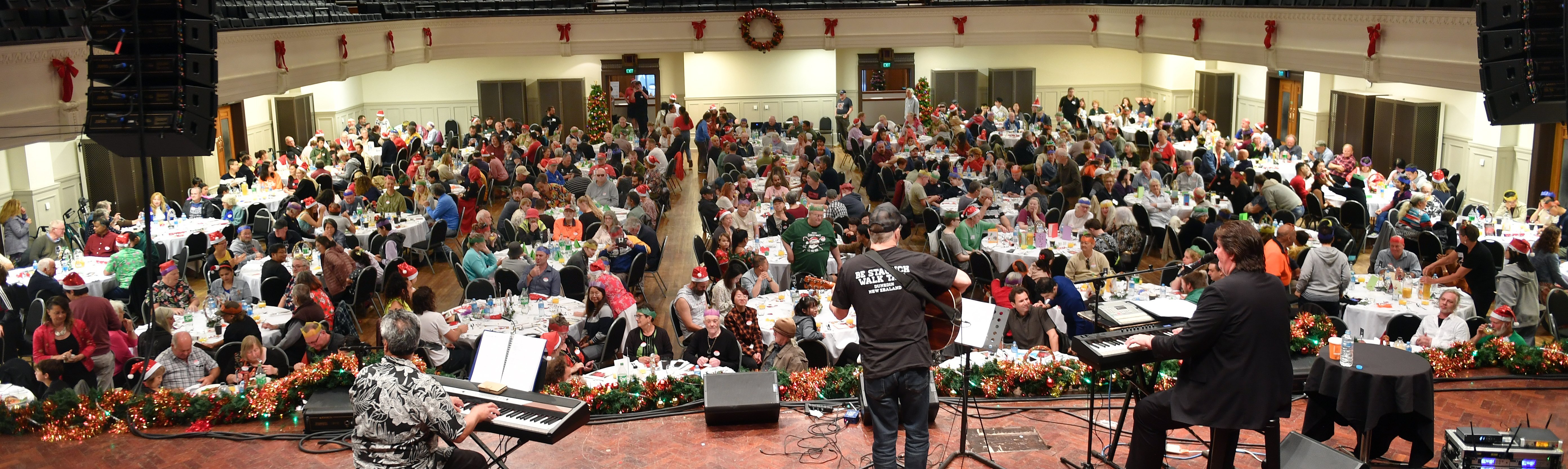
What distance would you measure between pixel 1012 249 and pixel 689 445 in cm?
532

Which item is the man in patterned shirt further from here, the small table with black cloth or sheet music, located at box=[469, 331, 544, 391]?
the small table with black cloth

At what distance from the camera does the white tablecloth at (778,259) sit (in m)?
10.1

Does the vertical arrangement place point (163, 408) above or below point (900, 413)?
below

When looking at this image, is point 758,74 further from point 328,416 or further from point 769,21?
point 328,416

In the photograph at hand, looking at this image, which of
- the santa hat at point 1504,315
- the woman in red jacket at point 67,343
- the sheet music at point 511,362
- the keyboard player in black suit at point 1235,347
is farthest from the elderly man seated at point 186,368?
the santa hat at point 1504,315

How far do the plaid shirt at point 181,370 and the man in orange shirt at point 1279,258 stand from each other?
24.0ft

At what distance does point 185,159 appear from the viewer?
1677 cm

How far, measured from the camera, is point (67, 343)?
7.49 metres

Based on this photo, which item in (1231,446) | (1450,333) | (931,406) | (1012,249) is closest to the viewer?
(1231,446)

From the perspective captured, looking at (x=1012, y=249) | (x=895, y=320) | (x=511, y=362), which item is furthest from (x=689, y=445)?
(x=1012, y=249)

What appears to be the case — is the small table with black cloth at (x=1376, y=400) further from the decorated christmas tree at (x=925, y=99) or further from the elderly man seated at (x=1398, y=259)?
the decorated christmas tree at (x=925, y=99)

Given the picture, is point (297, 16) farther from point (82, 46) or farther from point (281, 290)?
point (281, 290)

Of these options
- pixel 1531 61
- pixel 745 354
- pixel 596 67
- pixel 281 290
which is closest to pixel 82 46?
pixel 281 290

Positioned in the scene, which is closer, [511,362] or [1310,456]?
[1310,456]
